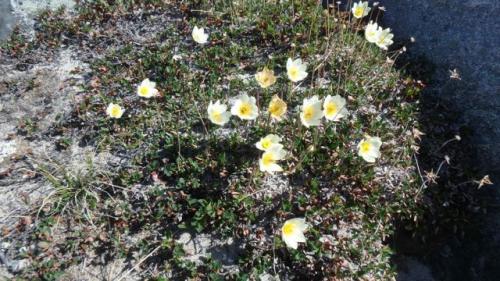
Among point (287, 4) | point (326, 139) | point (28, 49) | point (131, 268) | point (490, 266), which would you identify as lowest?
point (131, 268)

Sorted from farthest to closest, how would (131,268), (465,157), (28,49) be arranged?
1. (28,49)
2. (465,157)
3. (131,268)

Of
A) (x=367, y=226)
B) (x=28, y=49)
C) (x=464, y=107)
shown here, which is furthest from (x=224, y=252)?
(x=28, y=49)

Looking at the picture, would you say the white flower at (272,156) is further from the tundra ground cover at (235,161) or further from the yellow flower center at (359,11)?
the yellow flower center at (359,11)

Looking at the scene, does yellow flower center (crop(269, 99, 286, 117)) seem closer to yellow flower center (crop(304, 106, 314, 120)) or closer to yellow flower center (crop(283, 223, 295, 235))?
yellow flower center (crop(304, 106, 314, 120))

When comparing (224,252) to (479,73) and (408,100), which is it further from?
(479,73)

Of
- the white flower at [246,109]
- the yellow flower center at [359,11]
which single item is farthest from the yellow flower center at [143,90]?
the yellow flower center at [359,11]

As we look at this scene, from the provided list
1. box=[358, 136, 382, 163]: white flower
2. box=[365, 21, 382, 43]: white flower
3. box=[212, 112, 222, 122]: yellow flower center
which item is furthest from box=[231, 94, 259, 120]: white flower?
box=[365, 21, 382, 43]: white flower
